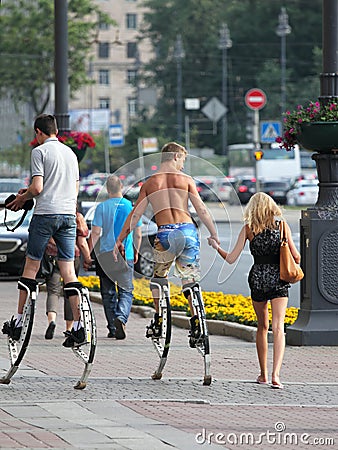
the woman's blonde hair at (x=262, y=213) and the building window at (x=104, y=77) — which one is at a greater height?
the building window at (x=104, y=77)

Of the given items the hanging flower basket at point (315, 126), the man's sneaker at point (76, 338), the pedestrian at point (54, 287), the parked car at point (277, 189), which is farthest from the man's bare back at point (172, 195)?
the parked car at point (277, 189)

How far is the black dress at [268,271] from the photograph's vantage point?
1013 centimetres

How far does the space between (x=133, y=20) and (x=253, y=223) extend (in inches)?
5785

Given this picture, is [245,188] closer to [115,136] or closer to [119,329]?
[115,136]

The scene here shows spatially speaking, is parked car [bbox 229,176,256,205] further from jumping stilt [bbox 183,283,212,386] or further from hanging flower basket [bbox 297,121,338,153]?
jumping stilt [bbox 183,283,212,386]

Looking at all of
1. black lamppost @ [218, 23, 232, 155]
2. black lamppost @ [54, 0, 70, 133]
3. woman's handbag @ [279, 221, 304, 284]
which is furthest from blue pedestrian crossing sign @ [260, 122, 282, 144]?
black lamppost @ [218, 23, 232, 155]

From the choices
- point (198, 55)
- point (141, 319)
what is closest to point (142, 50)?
point (198, 55)

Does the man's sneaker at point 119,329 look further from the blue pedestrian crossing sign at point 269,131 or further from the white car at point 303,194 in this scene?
the white car at point 303,194

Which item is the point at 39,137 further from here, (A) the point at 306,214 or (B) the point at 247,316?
(B) the point at 247,316

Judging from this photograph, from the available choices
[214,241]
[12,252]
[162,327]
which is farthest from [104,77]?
[214,241]

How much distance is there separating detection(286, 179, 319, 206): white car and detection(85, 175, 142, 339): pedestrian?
159 ft

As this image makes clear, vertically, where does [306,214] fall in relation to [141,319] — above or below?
above

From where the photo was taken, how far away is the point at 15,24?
2233 inches

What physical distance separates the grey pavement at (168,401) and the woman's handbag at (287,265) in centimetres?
83
